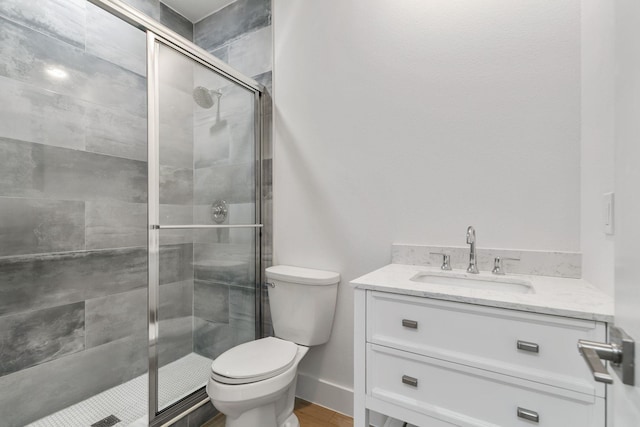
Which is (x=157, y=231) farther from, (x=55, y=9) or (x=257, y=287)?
(x=55, y=9)

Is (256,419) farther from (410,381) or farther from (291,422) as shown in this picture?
(410,381)

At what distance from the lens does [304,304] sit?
5.39 feet

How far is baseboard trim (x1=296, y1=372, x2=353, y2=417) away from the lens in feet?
5.47

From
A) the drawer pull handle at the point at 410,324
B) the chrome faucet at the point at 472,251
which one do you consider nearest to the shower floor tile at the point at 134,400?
the drawer pull handle at the point at 410,324

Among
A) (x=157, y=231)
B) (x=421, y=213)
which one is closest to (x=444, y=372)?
(x=421, y=213)

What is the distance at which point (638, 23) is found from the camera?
1.28ft

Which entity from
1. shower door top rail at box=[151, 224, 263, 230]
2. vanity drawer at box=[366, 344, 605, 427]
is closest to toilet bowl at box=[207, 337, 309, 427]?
vanity drawer at box=[366, 344, 605, 427]

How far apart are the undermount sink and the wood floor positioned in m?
0.97

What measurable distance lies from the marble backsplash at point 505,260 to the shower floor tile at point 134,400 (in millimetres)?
1268

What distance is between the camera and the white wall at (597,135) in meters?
0.94

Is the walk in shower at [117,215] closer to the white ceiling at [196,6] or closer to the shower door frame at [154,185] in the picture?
the shower door frame at [154,185]

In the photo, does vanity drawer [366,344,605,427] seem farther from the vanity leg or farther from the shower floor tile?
the shower floor tile

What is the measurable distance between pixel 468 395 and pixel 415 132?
115 centimetres

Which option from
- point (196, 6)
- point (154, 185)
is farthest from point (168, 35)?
point (196, 6)
